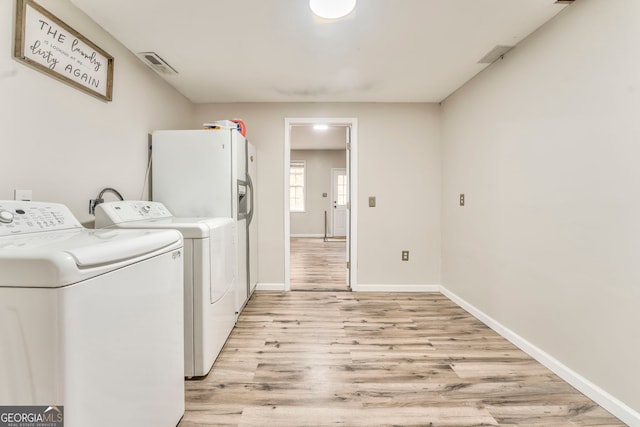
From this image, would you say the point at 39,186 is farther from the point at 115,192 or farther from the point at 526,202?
the point at 526,202

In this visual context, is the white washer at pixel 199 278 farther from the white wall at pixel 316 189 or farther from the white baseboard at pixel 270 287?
the white wall at pixel 316 189

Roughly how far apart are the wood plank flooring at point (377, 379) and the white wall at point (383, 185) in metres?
0.86

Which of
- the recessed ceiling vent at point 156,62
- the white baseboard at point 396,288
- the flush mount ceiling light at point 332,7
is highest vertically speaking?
the recessed ceiling vent at point 156,62

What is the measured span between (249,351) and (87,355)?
4.74ft

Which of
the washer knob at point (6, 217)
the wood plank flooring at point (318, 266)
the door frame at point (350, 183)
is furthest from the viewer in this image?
the wood plank flooring at point (318, 266)

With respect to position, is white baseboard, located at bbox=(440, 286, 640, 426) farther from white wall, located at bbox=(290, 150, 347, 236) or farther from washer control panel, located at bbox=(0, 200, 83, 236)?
white wall, located at bbox=(290, 150, 347, 236)

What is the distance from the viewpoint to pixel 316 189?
857 cm

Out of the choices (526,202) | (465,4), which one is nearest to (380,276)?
(526,202)

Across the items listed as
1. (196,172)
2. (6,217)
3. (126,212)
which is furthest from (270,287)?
(6,217)

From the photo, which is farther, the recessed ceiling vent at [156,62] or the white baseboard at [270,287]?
the white baseboard at [270,287]

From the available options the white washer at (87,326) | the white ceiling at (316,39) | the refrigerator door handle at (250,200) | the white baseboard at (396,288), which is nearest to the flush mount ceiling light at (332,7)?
the white ceiling at (316,39)

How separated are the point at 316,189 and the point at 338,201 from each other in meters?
0.71

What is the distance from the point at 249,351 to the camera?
2.10 metres

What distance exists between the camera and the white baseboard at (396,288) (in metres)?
3.50
